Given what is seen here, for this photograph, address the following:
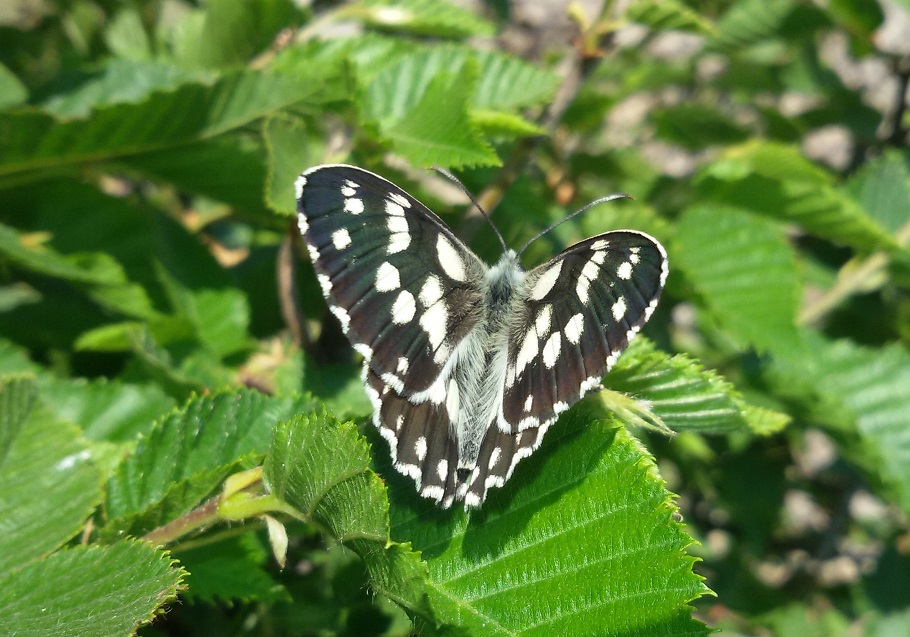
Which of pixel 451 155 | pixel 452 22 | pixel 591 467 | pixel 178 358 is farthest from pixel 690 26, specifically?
pixel 178 358

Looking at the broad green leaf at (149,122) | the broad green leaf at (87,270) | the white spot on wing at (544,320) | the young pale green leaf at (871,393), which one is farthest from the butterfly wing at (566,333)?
the young pale green leaf at (871,393)

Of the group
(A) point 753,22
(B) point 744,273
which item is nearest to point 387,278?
(B) point 744,273

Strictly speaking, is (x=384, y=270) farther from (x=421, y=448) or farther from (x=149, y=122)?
(x=149, y=122)

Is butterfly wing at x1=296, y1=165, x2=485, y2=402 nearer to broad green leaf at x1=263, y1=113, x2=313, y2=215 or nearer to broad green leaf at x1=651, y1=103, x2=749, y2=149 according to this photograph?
broad green leaf at x1=263, y1=113, x2=313, y2=215

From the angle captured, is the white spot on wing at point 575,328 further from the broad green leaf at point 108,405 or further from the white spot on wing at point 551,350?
the broad green leaf at point 108,405

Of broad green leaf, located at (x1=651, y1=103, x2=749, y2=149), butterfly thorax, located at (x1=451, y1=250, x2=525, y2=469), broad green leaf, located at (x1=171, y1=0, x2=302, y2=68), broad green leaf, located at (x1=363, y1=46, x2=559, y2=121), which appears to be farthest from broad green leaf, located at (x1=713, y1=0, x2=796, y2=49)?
butterfly thorax, located at (x1=451, y1=250, x2=525, y2=469)

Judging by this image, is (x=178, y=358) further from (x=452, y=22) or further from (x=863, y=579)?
(x=863, y=579)

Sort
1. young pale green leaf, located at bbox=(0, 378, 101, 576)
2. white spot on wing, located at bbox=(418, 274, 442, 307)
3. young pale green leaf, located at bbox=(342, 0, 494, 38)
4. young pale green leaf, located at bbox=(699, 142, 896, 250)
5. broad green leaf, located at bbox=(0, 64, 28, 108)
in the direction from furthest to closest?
young pale green leaf, located at bbox=(699, 142, 896, 250)
young pale green leaf, located at bbox=(342, 0, 494, 38)
broad green leaf, located at bbox=(0, 64, 28, 108)
white spot on wing, located at bbox=(418, 274, 442, 307)
young pale green leaf, located at bbox=(0, 378, 101, 576)
